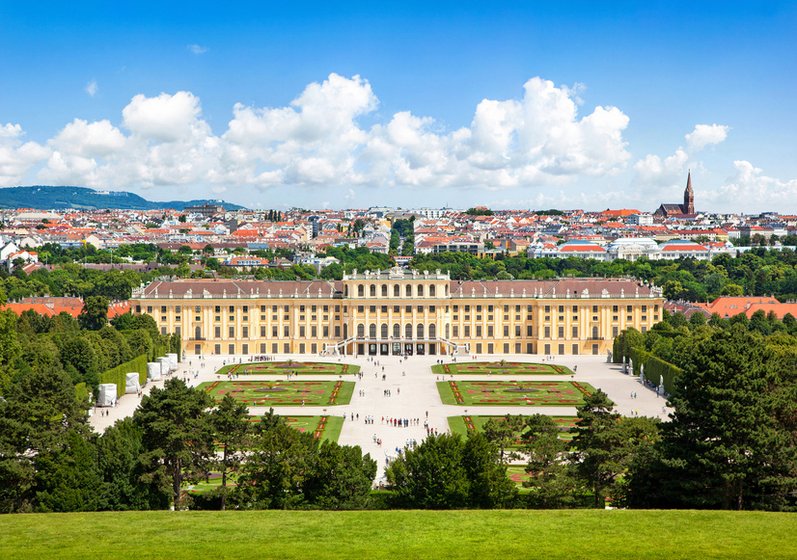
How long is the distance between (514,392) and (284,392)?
15.9m

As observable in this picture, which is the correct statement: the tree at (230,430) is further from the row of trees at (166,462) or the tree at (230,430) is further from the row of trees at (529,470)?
the row of trees at (529,470)

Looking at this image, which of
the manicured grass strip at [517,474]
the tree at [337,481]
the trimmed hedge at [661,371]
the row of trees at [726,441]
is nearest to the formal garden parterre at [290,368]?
the trimmed hedge at [661,371]

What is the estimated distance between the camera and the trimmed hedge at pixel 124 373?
6800cm

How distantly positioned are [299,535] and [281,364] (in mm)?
60098

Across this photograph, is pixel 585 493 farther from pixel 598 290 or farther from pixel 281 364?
pixel 598 290

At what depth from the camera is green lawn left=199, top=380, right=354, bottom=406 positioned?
66.6 m

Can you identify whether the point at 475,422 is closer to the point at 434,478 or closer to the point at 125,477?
the point at 434,478

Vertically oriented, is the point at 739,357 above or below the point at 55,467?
above

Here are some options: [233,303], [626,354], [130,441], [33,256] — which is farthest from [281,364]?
[33,256]

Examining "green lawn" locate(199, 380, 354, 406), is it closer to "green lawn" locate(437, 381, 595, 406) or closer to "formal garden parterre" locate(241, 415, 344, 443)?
"formal garden parterre" locate(241, 415, 344, 443)

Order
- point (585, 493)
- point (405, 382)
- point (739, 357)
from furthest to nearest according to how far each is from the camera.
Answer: point (405, 382) < point (585, 493) < point (739, 357)

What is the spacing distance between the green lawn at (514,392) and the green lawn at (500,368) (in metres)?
6.04

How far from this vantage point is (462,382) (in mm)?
77188

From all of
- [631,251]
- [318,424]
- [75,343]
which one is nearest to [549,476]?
[318,424]
